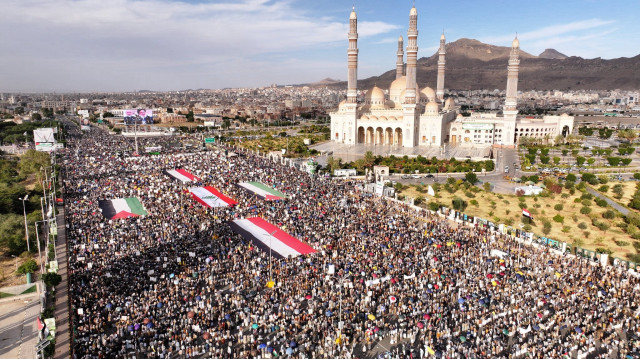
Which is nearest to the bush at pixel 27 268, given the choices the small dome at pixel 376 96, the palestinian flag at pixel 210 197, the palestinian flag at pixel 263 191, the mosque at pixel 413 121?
the palestinian flag at pixel 210 197

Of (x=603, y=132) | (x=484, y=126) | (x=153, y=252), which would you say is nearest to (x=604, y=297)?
(x=153, y=252)

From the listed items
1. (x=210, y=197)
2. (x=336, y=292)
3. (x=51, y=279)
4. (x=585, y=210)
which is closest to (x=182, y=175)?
(x=210, y=197)

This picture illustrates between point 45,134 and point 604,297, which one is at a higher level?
point 45,134

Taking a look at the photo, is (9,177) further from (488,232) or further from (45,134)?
(488,232)

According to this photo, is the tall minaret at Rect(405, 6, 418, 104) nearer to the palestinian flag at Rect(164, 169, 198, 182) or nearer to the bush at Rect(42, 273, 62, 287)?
the palestinian flag at Rect(164, 169, 198, 182)

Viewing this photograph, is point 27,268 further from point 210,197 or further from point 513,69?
point 513,69

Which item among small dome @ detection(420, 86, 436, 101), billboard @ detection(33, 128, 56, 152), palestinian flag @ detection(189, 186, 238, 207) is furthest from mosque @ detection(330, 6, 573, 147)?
billboard @ detection(33, 128, 56, 152)
